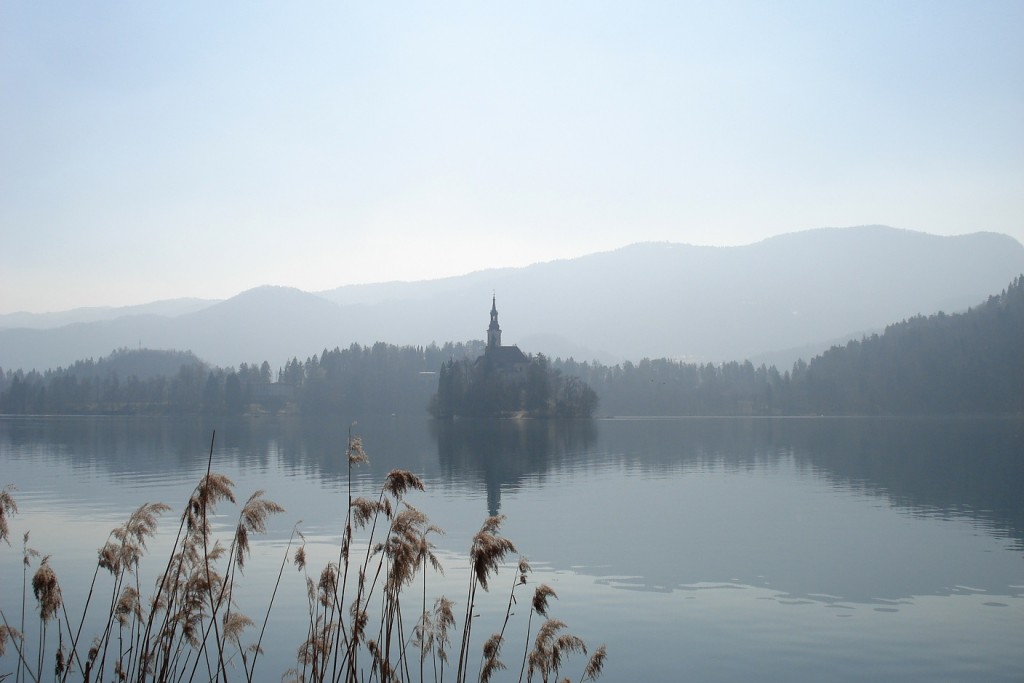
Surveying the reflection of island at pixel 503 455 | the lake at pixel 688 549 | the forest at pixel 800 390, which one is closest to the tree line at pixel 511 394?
the forest at pixel 800 390

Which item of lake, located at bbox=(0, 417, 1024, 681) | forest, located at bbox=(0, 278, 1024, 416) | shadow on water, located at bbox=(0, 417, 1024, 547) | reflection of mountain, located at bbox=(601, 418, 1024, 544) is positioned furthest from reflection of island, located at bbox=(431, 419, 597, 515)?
forest, located at bbox=(0, 278, 1024, 416)

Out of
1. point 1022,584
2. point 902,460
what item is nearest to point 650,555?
point 1022,584

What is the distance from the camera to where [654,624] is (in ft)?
50.8

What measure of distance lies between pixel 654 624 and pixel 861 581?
6.31 m

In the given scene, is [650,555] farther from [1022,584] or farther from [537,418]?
[537,418]

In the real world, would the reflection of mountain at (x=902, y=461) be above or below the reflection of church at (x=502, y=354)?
below

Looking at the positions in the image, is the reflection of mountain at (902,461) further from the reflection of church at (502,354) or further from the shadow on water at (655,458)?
the reflection of church at (502,354)

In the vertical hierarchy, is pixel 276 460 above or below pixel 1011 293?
below

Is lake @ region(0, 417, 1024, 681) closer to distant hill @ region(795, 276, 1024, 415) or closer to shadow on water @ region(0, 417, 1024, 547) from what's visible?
shadow on water @ region(0, 417, 1024, 547)

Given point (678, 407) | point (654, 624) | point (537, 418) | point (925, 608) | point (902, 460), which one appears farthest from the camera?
point (678, 407)

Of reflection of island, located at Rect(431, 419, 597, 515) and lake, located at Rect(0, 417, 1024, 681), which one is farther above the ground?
lake, located at Rect(0, 417, 1024, 681)

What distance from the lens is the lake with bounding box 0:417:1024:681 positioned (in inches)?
552

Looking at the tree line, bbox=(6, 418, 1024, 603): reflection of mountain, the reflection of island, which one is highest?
the tree line

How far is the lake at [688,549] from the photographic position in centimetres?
1403
